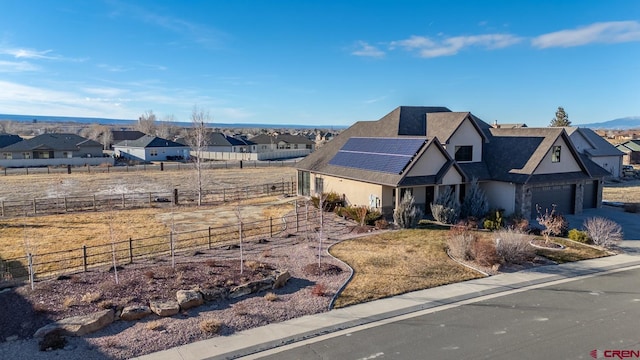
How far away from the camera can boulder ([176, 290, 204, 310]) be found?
14.0 metres

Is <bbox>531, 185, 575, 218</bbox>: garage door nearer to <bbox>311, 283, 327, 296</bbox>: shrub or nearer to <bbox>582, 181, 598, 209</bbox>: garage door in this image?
<bbox>582, 181, 598, 209</bbox>: garage door

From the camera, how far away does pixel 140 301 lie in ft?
46.8

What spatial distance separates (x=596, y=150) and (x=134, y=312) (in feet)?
179

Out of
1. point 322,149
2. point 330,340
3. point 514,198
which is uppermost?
point 322,149

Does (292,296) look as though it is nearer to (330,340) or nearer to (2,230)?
(330,340)

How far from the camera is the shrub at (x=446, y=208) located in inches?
1051

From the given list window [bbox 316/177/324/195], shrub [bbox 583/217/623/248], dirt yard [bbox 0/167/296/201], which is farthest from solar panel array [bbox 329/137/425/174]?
dirt yard [bbox 0/167/296/201]

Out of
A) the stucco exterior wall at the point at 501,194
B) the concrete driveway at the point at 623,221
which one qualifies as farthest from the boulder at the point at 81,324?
the stucco exterior wall at the point at 501,194

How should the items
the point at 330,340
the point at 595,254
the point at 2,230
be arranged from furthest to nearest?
1. the point at 2,230
2. the point at 595,254
3. the point at 330,340

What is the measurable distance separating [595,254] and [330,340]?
A: 1613 centimetres

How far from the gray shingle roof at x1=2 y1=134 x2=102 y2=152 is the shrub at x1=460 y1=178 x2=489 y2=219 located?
73.2 metres

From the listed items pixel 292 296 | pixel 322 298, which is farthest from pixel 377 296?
pixel 292 296

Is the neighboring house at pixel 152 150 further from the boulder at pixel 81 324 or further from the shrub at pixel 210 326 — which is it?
the shrub at pixel 210 326

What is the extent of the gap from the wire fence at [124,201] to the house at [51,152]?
3998 cm
